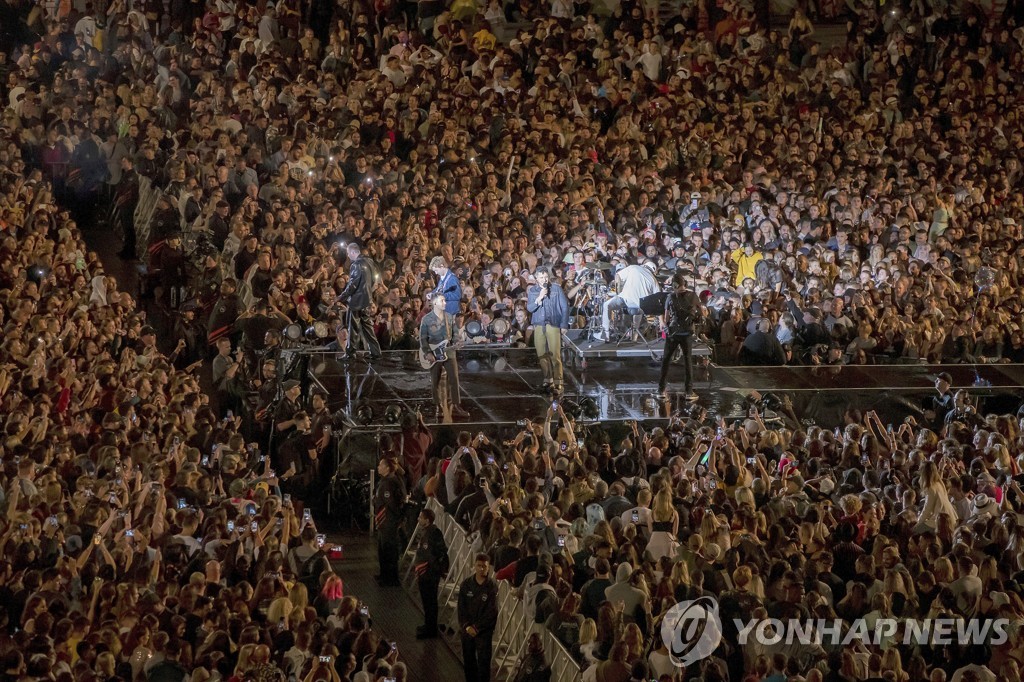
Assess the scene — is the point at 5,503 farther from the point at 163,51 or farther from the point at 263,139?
the point at 163,51

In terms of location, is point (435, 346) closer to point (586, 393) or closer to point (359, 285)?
point (359, 285)

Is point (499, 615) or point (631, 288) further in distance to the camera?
point (631, 288)

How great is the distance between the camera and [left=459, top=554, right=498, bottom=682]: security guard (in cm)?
1276

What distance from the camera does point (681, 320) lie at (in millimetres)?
17953

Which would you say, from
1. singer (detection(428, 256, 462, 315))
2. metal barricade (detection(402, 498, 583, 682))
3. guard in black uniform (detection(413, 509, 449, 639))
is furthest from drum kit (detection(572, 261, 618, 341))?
guard in black uniform (detection(413, 509, 449, 639))

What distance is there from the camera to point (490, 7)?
25844 millimetres

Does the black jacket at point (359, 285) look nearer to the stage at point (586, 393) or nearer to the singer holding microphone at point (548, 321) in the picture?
the stage at point (586, 393)

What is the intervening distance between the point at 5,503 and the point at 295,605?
2.33 meters

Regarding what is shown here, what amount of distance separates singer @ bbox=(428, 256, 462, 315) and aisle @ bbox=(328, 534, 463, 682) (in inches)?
115

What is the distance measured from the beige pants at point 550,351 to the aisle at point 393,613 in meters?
3.19

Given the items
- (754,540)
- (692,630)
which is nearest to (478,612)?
(692,630)

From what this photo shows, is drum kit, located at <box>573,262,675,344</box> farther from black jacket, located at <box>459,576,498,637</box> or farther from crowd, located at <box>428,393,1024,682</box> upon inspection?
black jacket, located at <box>459,576,498,637</box>

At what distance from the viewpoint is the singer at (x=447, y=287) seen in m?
17.8

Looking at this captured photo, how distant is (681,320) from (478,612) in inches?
234
